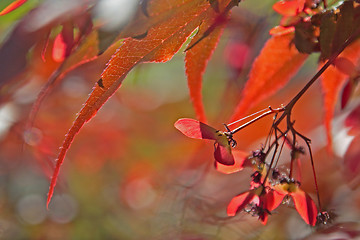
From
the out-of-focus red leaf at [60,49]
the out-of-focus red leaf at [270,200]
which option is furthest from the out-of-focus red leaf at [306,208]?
the out-of-focus red leaf at [60,49]

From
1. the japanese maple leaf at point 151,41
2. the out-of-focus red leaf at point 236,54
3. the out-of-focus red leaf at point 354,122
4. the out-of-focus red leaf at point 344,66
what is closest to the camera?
the japanese maple leaf at point 151,41

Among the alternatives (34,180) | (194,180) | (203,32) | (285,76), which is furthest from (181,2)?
(34,180)

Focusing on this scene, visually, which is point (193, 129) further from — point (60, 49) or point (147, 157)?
point (147, 157)

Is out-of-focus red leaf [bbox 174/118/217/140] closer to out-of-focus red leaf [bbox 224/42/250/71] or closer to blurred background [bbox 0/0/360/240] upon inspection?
blurred background [bbox 0/0/360/240]

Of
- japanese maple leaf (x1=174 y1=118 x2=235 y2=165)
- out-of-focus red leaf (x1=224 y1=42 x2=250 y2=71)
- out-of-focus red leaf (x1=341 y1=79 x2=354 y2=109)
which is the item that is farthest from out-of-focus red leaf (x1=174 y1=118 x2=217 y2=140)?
out-of-focus red leaf (x1=224 y1=42 x2=250 y2=71)

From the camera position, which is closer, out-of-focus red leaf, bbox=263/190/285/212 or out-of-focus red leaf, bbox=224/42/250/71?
out-of-focus red leaf, bbox=263/190/285/212

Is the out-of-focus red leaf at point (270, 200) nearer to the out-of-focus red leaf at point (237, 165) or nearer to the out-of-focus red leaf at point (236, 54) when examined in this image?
the out-of-focus red leaf at point (237, 165)
